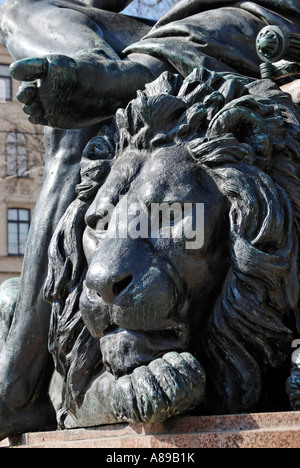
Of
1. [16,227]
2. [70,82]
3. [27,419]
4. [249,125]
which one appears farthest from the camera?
[16,227]

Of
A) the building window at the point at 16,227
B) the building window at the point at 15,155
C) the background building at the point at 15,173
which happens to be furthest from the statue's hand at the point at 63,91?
the building window at the point at 16,227

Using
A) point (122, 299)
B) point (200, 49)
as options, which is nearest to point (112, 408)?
point (122, 299)

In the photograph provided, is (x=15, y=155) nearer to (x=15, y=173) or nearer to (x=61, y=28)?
(x=15, y=173)

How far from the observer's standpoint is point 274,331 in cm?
225

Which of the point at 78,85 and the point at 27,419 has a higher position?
the point at 78,85

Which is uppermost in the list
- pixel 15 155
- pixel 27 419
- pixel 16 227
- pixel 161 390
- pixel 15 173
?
pixel 15 155

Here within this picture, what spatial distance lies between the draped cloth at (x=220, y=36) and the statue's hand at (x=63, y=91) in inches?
11.3

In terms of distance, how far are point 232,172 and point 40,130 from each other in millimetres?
13825

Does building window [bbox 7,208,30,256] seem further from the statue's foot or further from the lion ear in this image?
the lion ear
